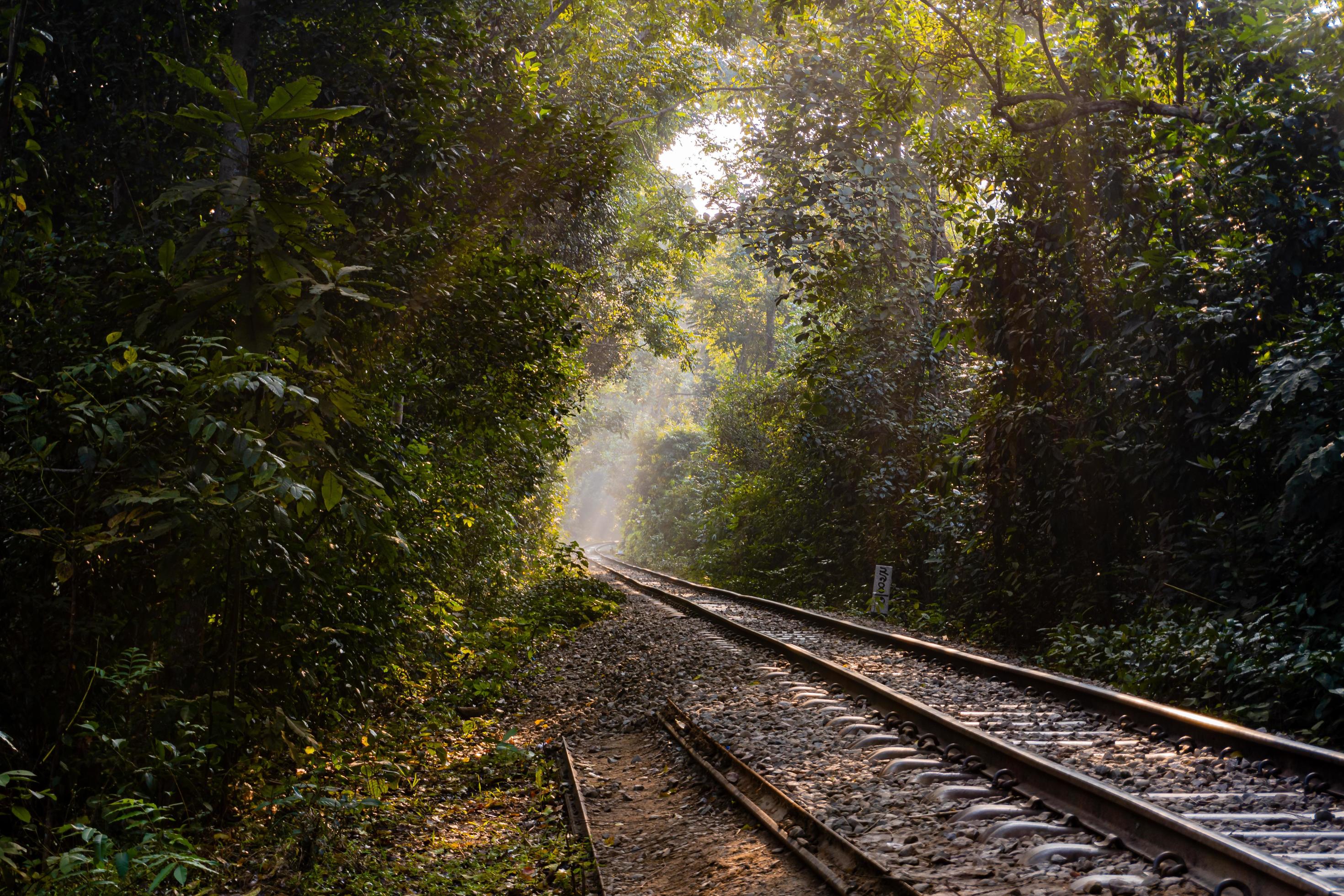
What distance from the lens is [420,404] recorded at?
9422 millimetres

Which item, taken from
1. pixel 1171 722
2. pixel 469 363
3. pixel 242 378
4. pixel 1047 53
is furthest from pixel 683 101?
pixel 242 378

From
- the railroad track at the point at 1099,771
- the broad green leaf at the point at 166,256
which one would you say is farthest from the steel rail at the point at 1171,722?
the broad green leaf at the point at 166,256

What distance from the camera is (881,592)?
15.5 meters

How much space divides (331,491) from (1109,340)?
32.8 ft

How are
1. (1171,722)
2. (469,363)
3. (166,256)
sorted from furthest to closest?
(469,363)
(1171,722)
(166,256)

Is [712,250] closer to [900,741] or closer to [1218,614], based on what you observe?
[1218,614]

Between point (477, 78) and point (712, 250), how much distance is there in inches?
730

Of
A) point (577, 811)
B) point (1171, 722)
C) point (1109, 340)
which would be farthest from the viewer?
point (1109, 340)

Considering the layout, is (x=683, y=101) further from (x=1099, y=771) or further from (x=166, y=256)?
(x=1099, y=771)

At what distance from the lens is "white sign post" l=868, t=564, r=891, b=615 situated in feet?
50.3

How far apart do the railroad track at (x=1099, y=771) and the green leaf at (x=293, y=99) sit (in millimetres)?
4558

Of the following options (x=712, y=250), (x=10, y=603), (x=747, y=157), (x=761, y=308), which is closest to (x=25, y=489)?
(x=10, y=603)

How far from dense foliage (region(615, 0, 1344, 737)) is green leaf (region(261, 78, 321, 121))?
283 inches

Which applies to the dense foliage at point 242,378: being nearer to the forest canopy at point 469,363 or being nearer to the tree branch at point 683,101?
the forest canopy at point 469,363
